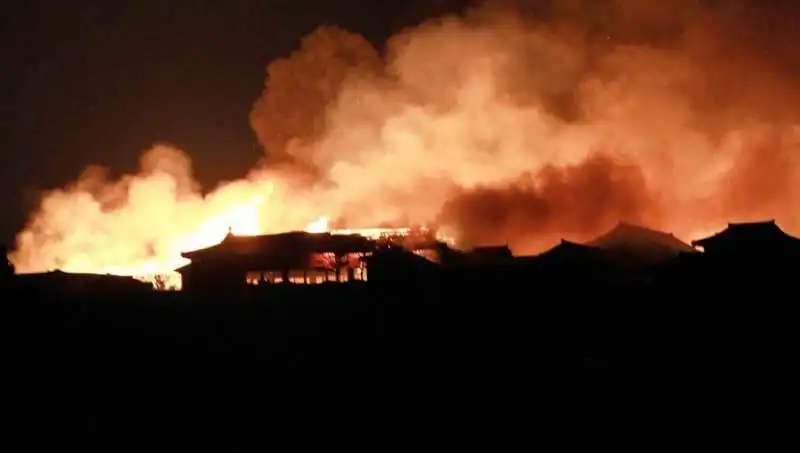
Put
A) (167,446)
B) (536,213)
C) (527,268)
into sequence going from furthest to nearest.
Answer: (536,213), (527,268), (167,446)

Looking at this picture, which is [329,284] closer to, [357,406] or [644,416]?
[357,406]

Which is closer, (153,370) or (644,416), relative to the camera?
(644,416)

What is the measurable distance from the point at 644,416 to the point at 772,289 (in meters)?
6.81

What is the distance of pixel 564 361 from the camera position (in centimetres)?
1535

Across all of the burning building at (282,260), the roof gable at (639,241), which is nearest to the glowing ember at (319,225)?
the burning building at (282,260)

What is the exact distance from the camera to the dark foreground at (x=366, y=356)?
14055mm

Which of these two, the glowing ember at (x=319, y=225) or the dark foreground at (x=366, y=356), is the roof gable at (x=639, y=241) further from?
the glowing ember at (x=319, y=225)

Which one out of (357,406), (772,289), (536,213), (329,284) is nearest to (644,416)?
(357,406)

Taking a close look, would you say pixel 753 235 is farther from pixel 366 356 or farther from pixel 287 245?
pixel 287 245

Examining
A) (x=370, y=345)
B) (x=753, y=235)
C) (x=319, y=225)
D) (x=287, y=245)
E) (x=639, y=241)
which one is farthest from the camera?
(x=319, y=225)

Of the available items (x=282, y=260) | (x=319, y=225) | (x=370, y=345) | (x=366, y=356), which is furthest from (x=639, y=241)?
(x=366, y=356)

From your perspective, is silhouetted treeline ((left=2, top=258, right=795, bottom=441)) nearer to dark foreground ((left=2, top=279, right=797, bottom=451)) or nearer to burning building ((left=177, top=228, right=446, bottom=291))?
dark foreground ((left=2, top=279, right=797, bottom=451))

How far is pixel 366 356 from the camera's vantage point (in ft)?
53.7

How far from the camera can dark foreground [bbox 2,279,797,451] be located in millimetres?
14055
